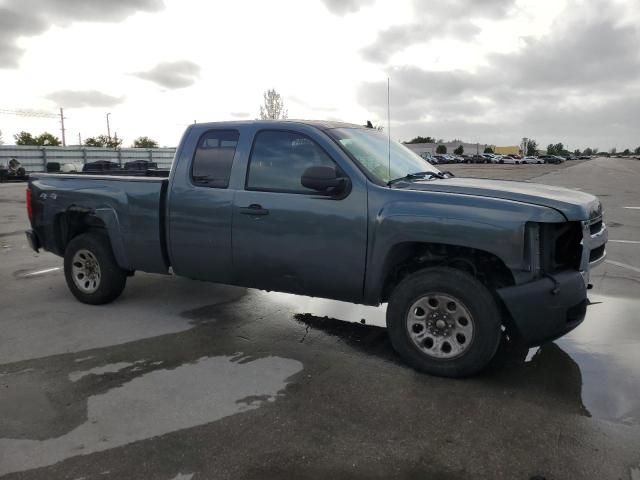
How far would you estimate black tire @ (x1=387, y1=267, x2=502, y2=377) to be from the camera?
3633 mm

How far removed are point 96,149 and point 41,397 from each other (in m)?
44.5

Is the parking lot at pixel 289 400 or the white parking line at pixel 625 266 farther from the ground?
the white parking line at pixel 625 266

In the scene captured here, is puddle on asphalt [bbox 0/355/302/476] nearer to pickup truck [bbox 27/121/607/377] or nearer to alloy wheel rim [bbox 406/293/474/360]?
pickup truck [bbox 27/121/607/377]

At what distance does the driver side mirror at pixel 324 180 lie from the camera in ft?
12.8

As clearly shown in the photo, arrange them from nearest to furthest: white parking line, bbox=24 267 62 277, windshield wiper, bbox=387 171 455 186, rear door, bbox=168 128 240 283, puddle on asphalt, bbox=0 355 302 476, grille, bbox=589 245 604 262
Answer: puddle on asphalt, bbox=0 355 302 476 → grille, bbox=589 245 604 262 → windshield wiper, bbox=387 171 455 186 → rear door, bbox=168 128 240 283 → white parking line, bbox=24 267 62 277

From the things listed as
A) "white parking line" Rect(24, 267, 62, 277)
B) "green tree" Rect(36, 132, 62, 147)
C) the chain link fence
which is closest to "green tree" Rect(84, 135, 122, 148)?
"green tree" Rect(36, 132, 62, 147)

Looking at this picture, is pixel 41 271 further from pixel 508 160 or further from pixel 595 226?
pixel 508 160

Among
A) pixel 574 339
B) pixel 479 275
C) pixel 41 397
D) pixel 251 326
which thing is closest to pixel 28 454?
pixel 41 397

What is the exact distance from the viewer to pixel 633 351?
428cm

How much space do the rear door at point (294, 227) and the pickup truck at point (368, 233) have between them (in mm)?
11

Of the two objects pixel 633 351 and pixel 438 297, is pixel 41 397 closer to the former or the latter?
pixel 438 297

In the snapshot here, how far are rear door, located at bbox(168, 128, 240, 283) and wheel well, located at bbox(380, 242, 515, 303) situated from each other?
1.57 meters

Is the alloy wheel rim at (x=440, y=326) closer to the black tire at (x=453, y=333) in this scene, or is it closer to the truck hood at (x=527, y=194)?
the black tire at (x=453, y=333)

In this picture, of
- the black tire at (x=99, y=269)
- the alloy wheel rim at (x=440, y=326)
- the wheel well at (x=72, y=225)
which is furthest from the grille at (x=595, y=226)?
the wheel well at (x=72, y=225)
